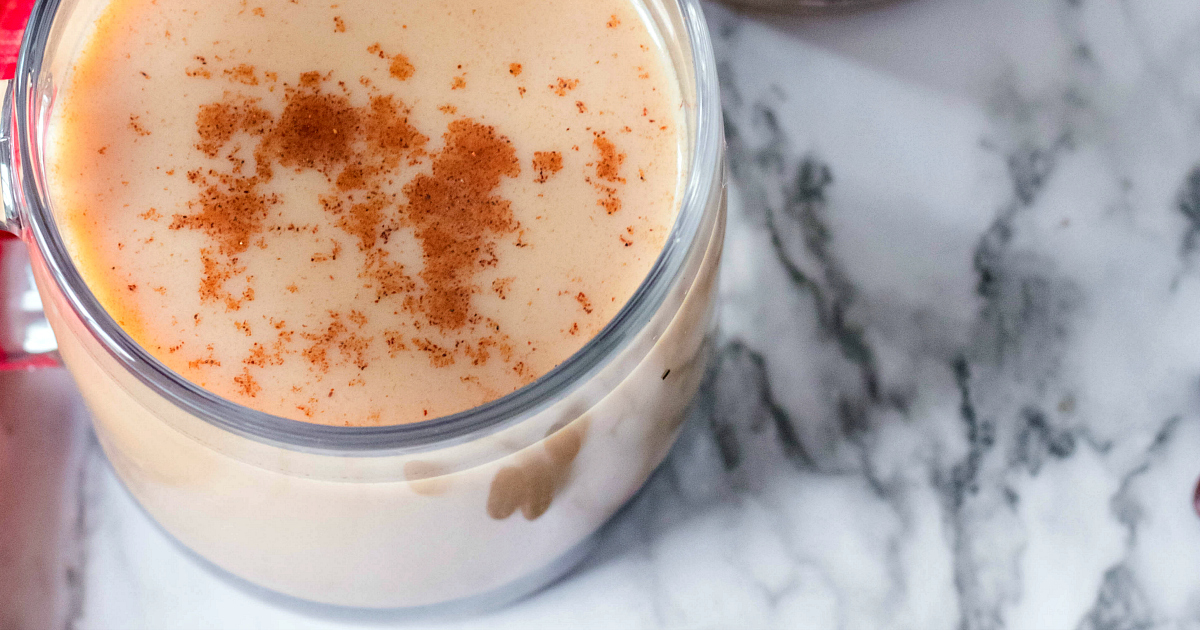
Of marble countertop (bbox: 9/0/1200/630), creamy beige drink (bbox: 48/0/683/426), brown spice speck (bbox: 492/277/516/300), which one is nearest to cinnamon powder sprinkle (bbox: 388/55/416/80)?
creamy beige drink (bbox: 48/0/683/426)

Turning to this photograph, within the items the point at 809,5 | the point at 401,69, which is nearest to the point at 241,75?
the point at 401,69

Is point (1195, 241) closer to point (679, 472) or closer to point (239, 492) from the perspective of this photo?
point (679, 472)

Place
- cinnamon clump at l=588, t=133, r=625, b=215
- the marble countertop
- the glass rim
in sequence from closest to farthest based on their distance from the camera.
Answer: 1. the glass rim
2. cinnamon clump at l=588, t=133, r=625, b=215
3. the marble countertop

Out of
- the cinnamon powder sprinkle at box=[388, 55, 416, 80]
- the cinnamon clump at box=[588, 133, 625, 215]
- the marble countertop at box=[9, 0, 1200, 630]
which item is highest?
the cinnamon powder sprinkle at box=[388, 55, 416, 80]

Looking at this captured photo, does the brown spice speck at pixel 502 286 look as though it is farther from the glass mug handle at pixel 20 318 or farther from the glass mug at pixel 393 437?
the glass mug handle at pixel 20 318

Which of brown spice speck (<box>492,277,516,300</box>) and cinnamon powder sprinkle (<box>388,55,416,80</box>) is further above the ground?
cinnamon powder sprinkle (<box>388,55,416,80</box>)

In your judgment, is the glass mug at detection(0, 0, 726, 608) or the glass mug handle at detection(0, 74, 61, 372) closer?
the glass mug at detection(0, 0, 726, 608)

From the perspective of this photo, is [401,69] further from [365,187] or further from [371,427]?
[371,427]

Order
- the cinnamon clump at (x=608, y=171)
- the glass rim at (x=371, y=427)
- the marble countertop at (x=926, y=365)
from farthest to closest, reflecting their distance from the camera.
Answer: the marble countertop at (x=926, y=365) → the cinnamon clump at (x=608, y=171) → the glass rim at (x=371, y=427)

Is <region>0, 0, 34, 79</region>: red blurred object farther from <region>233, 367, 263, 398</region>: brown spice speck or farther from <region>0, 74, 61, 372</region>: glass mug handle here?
<region>233, 367, 263, 398</region>: brown spice speck

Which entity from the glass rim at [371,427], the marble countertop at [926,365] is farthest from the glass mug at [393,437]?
the marble countertop at [926,365]
